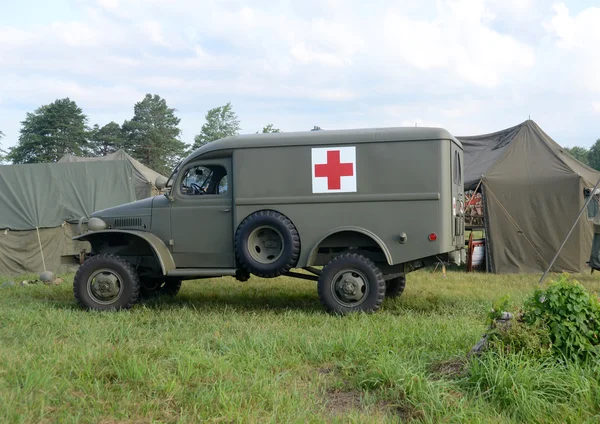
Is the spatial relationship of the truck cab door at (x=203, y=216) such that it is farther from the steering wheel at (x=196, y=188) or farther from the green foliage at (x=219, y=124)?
the green foliage at (x=219, y=124)

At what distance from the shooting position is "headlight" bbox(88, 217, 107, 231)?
314 inches

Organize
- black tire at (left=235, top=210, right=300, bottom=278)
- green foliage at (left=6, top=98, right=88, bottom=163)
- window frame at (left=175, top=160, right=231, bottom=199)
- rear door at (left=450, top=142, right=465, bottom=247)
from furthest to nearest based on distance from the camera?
green foliage at (left=6, top=98, right=88, bottom=163)
window frame at (left=175, top=160, right=231, bottom=199)
rear door at (left=450, top=142, right=465, bottom=247)
black tire at (left=235, top=210, right=300, bottom=278)

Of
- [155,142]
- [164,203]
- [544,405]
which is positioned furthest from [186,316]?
[155,142]

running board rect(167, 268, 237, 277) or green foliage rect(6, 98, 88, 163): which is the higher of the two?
green foliage rect(6, 98, 88, 163)

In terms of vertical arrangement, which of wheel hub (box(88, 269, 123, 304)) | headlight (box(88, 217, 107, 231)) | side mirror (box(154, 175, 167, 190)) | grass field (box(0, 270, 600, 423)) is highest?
side mirror (box(154, 175, 167, 190))

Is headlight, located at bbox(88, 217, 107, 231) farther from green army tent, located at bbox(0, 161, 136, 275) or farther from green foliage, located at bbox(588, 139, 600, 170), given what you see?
green foliage, located at bbox(588, 139, 600, 170)

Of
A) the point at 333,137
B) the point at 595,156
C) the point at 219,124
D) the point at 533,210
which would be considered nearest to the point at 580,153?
the point at 595,156

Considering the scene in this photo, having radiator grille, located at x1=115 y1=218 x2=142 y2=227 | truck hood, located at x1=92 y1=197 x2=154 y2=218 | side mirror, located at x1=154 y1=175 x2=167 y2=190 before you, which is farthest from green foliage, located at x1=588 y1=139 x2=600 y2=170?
radiator grille, located at x1=115 y1=218 x2=142 y2=227

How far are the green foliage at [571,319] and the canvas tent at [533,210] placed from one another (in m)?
8.15

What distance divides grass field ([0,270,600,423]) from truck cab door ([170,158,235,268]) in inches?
38.3

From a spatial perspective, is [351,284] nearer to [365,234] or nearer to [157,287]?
[365,234]

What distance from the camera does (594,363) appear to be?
4.20 meters

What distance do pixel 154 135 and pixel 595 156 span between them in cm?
5931

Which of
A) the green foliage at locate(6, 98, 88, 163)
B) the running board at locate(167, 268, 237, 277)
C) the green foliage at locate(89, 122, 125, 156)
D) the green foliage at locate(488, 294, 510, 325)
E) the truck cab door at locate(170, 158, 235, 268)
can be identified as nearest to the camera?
the green foliage at locate(488, 294, 510, 325)
